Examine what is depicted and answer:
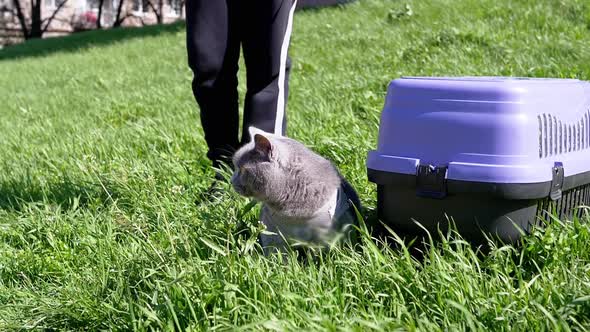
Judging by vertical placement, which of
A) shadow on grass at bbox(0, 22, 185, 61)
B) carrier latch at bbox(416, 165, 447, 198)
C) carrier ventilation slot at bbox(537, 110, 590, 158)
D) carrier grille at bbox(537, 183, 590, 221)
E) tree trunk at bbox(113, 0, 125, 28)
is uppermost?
carrier ventilation slot at bbox(537, 110, 590, 158)

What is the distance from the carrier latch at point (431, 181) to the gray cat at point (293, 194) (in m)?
0.35

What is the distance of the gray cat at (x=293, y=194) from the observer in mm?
2309

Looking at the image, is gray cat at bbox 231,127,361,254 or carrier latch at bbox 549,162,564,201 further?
gray cat at bbox 231,127,361,254

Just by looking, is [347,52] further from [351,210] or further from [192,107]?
[351,210]

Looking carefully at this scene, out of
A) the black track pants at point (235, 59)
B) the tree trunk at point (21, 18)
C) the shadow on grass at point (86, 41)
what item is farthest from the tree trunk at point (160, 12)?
the black track pants at point (235, 59)

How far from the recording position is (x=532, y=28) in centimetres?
657

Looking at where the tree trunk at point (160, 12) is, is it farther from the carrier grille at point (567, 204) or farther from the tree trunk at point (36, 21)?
the carrier grille at point (567, 204)

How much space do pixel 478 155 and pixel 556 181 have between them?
0.29 m

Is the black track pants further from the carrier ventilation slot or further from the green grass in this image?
the carrier ventilation slot

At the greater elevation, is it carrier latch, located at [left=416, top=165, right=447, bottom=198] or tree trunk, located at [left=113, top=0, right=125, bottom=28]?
carrier latch, located at [left=416, top=165, right=447, bottom=198]

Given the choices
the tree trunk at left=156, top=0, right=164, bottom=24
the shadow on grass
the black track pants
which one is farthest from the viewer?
the tree trunk at left=156, top=0, right=164, bottom=24

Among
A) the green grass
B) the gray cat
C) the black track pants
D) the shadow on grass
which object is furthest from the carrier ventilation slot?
the shadow on grass

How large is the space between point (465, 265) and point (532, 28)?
210 inches

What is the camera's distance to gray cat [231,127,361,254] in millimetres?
2309
